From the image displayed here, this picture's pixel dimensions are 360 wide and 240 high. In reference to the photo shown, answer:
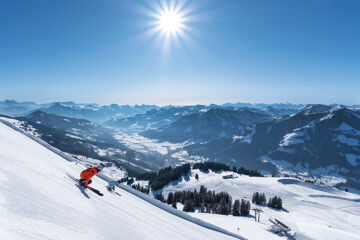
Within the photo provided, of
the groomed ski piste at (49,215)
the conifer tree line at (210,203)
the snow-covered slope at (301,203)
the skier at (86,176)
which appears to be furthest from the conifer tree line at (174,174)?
the groomed ski piste at (49,215)

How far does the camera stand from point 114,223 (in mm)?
7766

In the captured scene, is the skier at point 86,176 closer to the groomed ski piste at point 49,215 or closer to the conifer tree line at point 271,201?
the groomed ski piste at point 49,215

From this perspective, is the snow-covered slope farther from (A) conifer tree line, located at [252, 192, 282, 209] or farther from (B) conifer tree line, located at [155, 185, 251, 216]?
(B) conifer tree line, located at [155, 185, 251, 216]

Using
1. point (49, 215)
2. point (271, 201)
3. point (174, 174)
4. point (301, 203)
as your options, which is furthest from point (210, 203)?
point (49, 215)

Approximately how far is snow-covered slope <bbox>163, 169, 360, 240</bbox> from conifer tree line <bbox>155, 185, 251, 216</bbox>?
7901 mm

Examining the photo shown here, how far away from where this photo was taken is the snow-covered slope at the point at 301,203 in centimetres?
5641

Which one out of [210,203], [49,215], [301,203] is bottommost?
[210,203]

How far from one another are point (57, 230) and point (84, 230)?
1.03 meters

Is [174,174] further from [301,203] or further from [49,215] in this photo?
[49,215]

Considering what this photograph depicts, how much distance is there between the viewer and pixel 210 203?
313 ft

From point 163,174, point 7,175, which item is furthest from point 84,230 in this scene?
point 163,174

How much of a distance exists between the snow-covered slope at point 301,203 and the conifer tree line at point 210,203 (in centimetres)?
790

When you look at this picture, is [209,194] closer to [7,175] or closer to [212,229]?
[212,229]

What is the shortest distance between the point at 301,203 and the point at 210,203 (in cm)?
5120
